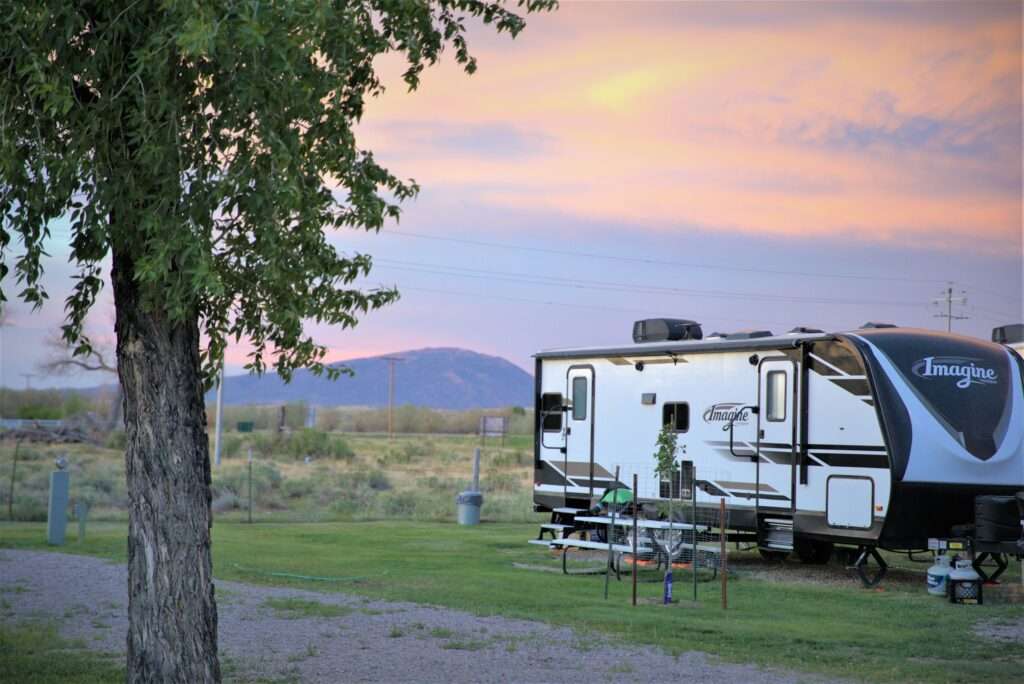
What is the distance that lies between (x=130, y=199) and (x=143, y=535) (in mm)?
1949

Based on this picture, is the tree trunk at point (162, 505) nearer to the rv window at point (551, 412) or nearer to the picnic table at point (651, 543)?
the picnic table at point (651, 543)

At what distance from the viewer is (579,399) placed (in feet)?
63.7

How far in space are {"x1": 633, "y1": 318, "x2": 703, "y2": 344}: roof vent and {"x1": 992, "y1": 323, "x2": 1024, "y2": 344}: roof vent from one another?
4043 mm

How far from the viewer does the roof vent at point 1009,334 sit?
17.9 m

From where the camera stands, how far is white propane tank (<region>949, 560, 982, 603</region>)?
13.9 m

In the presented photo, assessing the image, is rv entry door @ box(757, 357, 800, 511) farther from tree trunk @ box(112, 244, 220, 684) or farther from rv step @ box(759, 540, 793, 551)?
tree trunk @ box(112, 244, 220, 684)

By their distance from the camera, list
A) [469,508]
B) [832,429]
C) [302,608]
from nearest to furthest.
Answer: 1. [302,608]
2. [832,429]
3. [469,508]

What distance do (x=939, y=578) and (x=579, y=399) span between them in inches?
250

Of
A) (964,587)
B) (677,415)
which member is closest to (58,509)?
(677,415)

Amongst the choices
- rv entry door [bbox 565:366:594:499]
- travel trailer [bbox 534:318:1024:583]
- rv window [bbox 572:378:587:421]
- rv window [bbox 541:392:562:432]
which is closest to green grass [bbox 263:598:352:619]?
travel trailer [bbox 534:318:1024:583]

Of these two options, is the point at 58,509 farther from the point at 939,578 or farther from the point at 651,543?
the point at 939,578

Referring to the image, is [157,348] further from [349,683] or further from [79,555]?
[79,555]

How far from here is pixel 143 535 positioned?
7570 mm

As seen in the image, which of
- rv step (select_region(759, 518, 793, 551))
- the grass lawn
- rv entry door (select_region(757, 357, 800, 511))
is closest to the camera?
the grass lawn
